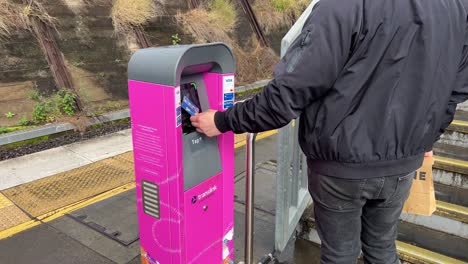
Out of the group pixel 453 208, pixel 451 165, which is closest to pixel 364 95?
pixel 453 208

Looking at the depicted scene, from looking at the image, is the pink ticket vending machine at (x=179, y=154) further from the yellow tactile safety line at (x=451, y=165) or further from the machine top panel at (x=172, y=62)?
the yellow tactile safety line at (x=451, y=165)

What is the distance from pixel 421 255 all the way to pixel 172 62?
2020 millimetres

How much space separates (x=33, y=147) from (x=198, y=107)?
3575mm

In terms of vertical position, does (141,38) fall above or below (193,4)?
below

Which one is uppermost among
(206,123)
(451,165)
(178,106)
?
(178,106)

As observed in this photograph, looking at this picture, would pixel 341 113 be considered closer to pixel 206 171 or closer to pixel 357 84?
pixel 357 84

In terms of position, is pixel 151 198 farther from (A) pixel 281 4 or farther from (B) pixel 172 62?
(A) pixel 281 4

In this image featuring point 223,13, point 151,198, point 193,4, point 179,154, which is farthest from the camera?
point 223,13

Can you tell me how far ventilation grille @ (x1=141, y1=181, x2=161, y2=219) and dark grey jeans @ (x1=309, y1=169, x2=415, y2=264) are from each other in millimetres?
788

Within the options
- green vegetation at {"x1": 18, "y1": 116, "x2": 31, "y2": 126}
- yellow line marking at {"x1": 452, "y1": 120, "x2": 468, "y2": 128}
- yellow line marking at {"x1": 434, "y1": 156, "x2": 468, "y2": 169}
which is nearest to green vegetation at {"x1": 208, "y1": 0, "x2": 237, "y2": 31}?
green vegetation at {"x1": 18, "y1": 116, "x2": 31, "y2": 126}

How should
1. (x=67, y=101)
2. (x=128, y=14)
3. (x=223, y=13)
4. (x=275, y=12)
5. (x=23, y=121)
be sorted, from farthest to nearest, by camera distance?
(x=275, y=12) < (x=223, y=13) < (x=128, y=14) < (x=67, y=101) < (x=23, y=121)

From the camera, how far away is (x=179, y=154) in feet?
6.12

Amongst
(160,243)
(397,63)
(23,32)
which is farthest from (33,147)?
(397,63)

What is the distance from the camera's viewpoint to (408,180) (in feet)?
5.77
